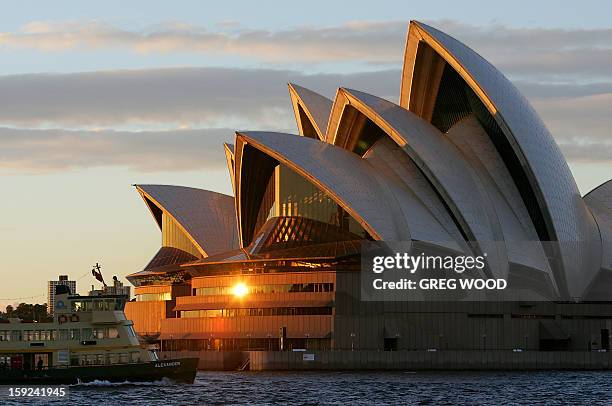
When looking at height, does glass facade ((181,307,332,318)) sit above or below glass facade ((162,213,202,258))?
below

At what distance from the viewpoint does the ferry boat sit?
274 feet

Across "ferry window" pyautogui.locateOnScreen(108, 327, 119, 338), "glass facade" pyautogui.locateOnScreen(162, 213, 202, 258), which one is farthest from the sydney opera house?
"ferry window" pyautogui.locateOnScreen(108, 327, 119, 338)

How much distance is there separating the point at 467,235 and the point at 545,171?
6487 millimetres

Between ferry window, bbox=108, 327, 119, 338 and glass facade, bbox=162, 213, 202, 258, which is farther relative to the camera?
glass facade, bbox=162, 213, 202, 258

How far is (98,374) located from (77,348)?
1678mm

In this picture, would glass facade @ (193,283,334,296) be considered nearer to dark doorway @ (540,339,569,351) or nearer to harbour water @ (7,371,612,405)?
harbour water @ (7,371,612,405)

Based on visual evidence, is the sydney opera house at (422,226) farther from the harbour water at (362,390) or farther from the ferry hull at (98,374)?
the ferry hull at (98,374)

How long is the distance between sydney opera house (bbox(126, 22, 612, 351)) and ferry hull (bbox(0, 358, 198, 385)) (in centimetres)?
2241

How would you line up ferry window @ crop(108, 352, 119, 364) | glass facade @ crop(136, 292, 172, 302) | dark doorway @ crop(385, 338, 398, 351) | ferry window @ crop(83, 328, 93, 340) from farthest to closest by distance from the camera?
glass facade @ crop(136, 292, 172, 302) → dark doorway @ crop(385, 338, 398, 351) → ferry window @ crop(108, 352, 119, 364) → ferry window @ crop(83, 328, 93, 340)

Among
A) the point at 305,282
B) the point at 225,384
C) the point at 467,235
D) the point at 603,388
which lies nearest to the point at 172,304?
the point at 305,282

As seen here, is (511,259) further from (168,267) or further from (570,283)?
(168,267)

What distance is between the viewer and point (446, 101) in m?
113

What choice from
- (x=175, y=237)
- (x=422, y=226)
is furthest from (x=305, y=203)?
(x=175, y=237)

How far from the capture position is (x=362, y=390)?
83.6m
